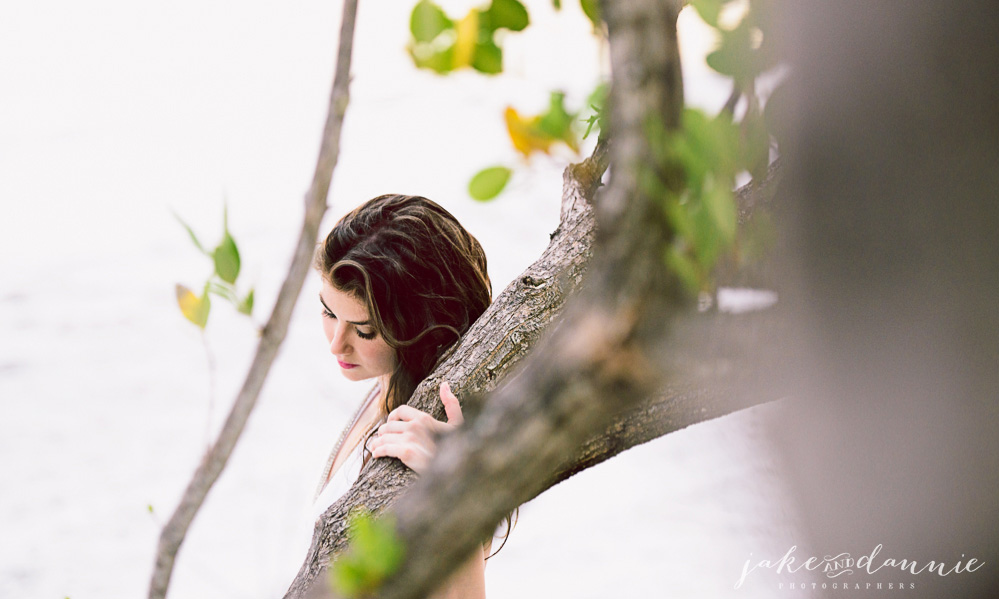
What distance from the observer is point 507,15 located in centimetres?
25

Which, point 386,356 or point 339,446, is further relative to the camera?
point 339,446

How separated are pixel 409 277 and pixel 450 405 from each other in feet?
0.87

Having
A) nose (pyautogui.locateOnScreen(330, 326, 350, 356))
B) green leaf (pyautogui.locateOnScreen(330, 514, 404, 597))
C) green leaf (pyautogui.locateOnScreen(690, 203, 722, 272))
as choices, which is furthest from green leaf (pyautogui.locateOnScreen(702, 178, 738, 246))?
nose (pyautogui.locateOnScreen(330, 326, 350, 356))

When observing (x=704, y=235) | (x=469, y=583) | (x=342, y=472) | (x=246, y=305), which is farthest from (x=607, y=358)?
(x=342, y=472)

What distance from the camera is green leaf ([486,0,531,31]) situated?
9.9 inches

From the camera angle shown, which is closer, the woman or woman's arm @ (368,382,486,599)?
woman's arm @ (368,382,486,599)

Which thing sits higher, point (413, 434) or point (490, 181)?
point (490, 181)

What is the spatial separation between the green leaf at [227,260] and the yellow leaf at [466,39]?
10 centimetres

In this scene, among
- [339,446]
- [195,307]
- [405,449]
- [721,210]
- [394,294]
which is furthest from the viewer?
[339,446]

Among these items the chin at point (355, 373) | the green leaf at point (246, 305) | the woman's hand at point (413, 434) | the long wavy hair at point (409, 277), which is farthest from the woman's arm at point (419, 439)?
the green leaf at point (246, 305)

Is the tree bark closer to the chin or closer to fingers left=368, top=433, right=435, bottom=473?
fingers left=368, top=433, right=435, bottom=473

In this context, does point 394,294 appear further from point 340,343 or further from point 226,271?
point 226,271

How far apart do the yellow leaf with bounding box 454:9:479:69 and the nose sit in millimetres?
803

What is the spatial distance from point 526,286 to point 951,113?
68 cm
